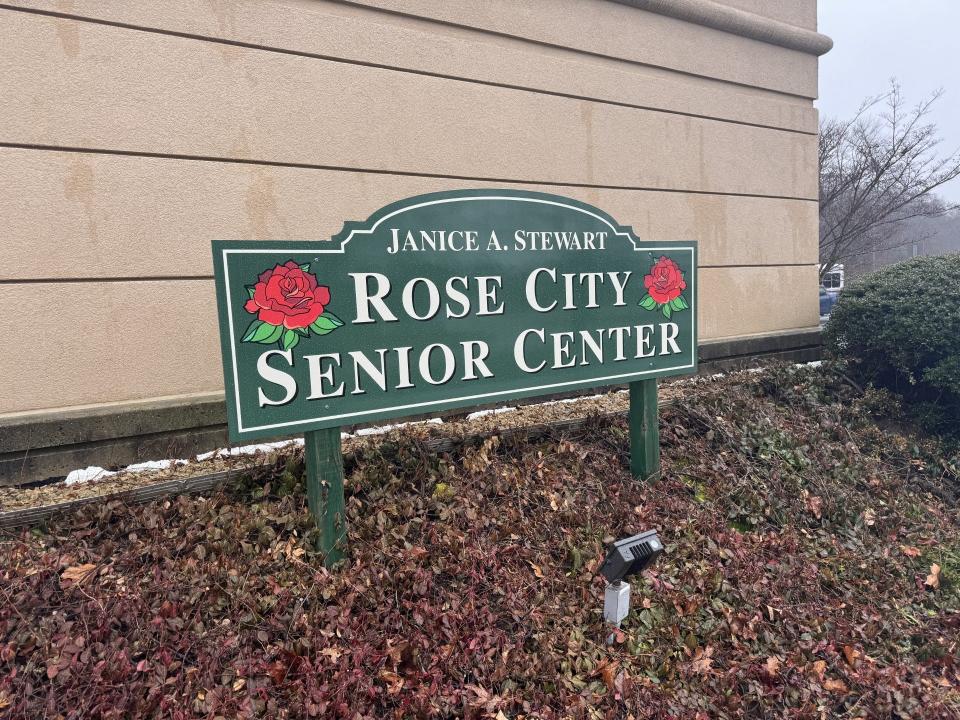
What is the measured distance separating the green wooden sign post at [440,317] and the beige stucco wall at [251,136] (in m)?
1.60

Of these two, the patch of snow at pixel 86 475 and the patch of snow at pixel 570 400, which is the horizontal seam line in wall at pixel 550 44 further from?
the patch of snow at pixel 86 475

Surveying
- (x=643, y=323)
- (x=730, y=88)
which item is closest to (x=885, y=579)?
(x=643, y=323)

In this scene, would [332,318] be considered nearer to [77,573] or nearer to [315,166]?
[77,573]

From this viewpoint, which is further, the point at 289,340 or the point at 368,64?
the point at 368,64

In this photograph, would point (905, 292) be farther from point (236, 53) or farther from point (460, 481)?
point (236, 53)

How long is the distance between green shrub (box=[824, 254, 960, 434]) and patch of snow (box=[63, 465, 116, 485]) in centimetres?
712

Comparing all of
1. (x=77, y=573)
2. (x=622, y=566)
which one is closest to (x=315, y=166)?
(x=77, y=573)

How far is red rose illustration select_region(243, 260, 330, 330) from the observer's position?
9.83 feet

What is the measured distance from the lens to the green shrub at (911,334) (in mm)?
6031

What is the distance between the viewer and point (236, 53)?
4.31 m

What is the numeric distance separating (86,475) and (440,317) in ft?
8.04

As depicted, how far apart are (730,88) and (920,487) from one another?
15.0 feet

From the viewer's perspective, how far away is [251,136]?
440cm

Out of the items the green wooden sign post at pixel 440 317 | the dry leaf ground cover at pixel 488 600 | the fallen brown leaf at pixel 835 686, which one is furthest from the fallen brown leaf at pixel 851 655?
the green wooden sign post at pixel 440 317
